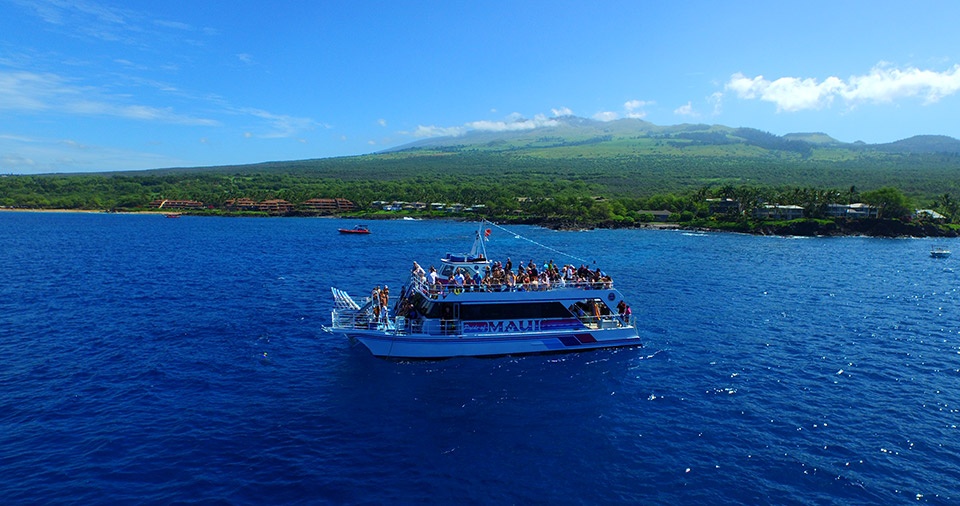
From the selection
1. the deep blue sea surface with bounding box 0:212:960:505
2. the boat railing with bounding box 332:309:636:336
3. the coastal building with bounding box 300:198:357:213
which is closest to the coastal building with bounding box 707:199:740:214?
the deep blue sea surface with bounding box 0:212:960:505

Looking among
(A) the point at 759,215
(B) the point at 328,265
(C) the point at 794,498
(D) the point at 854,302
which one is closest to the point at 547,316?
(C) the point at 794,498

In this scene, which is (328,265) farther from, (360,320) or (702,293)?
(702,293)

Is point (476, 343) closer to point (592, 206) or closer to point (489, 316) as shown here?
point (489, 316)

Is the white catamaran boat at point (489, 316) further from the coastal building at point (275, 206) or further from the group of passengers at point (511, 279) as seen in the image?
the coastal building at point (275, 206)

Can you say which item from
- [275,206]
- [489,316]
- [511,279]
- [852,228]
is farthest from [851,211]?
[275,206]

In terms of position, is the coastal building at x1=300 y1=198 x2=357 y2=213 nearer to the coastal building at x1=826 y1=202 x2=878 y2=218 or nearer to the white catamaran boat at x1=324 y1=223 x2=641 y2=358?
the coastal building at x1=826 y1=202 x2=878 y2=218

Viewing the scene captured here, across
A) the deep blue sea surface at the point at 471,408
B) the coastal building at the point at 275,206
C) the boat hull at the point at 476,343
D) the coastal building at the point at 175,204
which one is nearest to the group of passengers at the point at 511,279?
the boat hull at the point at 476,343
